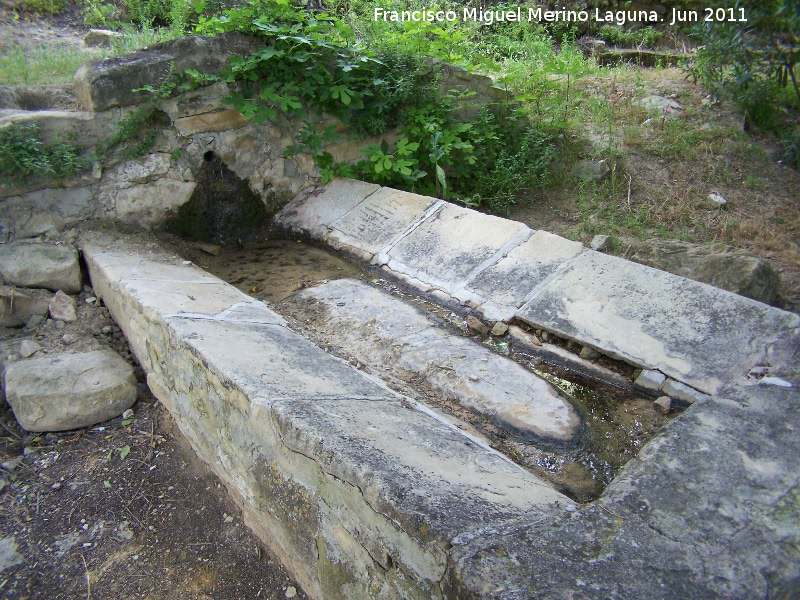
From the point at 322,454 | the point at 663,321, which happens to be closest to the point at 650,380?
the point at 663,321

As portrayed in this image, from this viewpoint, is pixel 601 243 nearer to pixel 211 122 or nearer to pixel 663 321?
pixel 663 321

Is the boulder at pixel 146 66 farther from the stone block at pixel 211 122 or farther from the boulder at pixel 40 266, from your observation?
the boulder at pixel 40 266

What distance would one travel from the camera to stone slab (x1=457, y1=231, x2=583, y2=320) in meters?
2.80

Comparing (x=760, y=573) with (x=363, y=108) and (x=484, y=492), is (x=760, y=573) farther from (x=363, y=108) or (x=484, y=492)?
(x=363, y=108)

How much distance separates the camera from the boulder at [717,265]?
2732 mm

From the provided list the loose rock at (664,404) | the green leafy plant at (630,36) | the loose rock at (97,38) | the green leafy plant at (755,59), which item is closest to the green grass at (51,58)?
the loose rock at (97,38)

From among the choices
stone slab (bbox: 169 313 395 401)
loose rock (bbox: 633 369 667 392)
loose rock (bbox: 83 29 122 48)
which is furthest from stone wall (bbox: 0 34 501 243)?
loose rock (bbox: 633 369 667 392)

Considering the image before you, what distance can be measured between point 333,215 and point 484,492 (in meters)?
2.59

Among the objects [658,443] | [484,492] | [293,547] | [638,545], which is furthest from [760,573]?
[293,547]

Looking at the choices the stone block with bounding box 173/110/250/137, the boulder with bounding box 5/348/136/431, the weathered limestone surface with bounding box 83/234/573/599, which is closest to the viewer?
the weathered limestone surface with bounding box 83/234/573/599

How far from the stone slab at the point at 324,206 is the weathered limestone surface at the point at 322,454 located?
1244mm

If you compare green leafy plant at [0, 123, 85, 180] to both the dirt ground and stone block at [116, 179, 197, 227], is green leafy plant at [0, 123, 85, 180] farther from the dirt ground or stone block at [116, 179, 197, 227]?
the dirt ground

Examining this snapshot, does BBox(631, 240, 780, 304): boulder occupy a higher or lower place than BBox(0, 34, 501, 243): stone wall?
lower

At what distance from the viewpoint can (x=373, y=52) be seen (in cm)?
397
